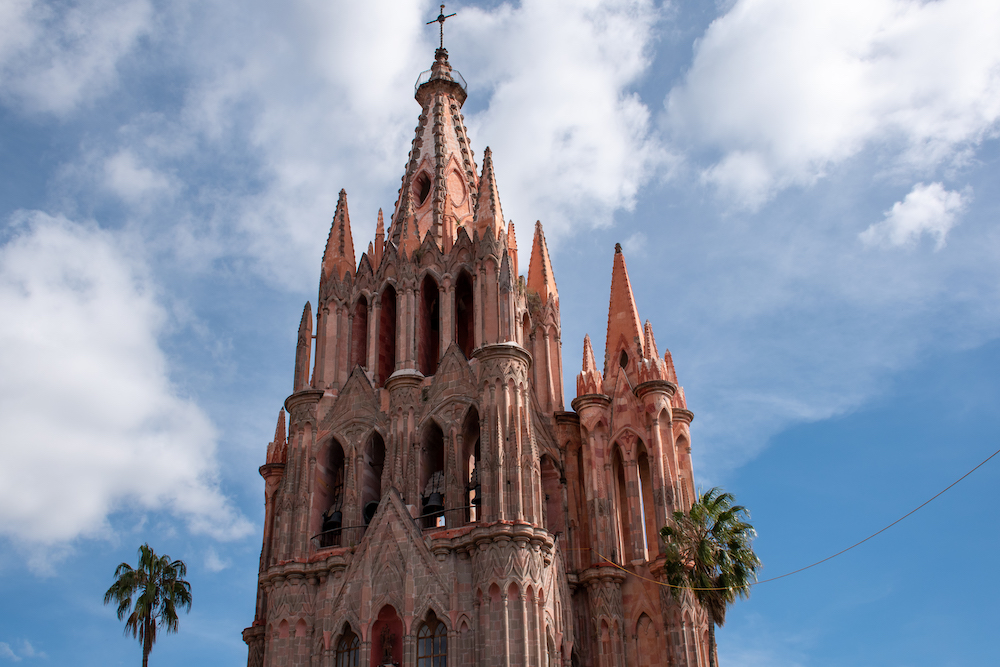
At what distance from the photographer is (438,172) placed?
42.7 metres

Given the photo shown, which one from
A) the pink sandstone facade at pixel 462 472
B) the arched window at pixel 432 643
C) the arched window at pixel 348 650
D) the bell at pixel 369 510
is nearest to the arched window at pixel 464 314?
the pink sandstone facade at pixel 462 472

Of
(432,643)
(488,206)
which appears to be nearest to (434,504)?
(432,643)

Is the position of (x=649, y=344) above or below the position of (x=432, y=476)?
above

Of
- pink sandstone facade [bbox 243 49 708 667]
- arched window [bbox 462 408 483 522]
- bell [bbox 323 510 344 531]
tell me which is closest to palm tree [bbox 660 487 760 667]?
pink sandstone facade [bbox 243 49 708 667]

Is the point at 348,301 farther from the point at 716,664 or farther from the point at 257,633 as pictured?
the point at 716,664

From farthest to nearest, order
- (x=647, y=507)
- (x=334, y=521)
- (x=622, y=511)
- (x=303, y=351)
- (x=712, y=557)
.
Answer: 1. (x=303, y=351)
2. (x=647, y=507)
3. (x=622, y=511)
4. (x=334, y=521)
5. (x=712, y=557)

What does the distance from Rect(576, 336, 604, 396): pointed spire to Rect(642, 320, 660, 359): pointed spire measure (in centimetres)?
188

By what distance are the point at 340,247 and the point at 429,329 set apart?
16.9 feet

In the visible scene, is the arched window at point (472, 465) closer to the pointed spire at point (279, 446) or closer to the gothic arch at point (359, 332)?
the gothic arch at point (359, 332)

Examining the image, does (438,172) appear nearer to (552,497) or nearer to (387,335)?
(387,335)

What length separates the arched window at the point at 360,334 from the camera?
126 ft

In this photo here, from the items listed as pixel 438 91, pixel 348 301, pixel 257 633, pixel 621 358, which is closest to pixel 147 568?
pixel 257 633

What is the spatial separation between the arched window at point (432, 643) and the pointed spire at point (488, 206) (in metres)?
14.4

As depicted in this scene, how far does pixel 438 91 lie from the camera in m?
47.1
